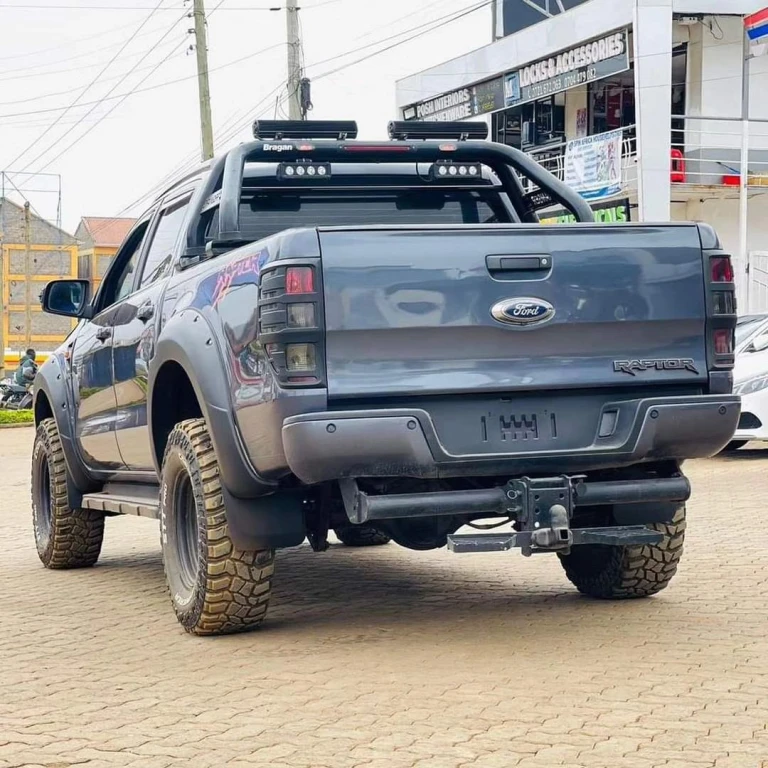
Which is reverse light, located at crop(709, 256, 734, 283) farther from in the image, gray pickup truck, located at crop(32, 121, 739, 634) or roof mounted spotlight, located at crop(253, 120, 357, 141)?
roof mounted spotlight, located at crop(253, 120, 357, 141)

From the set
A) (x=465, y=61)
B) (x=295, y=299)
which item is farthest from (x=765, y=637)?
(x=465, y=61)

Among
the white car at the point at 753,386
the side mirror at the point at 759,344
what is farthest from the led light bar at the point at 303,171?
the side mirror at the point at 759,344

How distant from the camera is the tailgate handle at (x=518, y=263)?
216 inches

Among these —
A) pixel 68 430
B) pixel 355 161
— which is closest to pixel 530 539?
pixel 355 161

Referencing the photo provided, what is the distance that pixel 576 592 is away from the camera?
7.24 metres

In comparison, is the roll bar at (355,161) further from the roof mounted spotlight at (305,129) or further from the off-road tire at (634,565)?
the off-road tire at (634,565)

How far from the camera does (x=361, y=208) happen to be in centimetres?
712

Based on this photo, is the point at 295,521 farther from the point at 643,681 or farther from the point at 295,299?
the point at 643,681

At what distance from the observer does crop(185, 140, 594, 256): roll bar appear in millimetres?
6465

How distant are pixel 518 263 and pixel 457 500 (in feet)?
3.02

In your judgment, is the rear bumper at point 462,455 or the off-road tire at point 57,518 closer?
the rear bumper at point 462,455

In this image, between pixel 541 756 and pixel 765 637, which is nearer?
pixel 541 756

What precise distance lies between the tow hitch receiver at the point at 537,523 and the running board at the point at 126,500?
6.54ft

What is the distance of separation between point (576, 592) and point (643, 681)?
7.28ft
